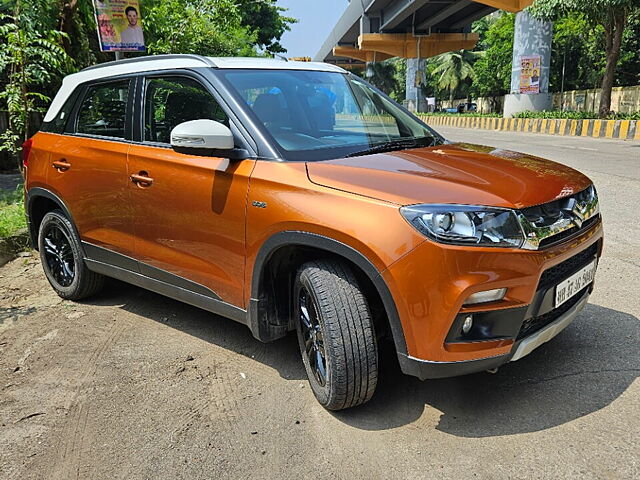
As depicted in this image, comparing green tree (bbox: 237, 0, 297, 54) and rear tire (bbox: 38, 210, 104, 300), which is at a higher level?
green tree (bbox: 237, 0, 297, 54)

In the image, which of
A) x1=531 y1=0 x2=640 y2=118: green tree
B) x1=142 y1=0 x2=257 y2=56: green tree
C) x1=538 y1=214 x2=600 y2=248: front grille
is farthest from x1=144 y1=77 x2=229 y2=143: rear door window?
x1=531 y1=0 x2=640 y2=118: green tree

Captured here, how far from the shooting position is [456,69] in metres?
68.4

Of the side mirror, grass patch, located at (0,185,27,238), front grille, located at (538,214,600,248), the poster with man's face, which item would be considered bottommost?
grass patch, located at (0,185,27,238)

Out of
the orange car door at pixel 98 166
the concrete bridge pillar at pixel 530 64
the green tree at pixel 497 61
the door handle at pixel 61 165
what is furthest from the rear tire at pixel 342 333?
the green tree at pixel 497 61

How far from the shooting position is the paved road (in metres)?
2.48

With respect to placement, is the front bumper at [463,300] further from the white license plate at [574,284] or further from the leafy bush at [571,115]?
the leafy bush at [571,115]

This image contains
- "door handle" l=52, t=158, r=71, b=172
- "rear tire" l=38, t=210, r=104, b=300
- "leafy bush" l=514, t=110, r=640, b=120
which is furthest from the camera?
"leafy bush" l=514, t=110, r=640, b=120

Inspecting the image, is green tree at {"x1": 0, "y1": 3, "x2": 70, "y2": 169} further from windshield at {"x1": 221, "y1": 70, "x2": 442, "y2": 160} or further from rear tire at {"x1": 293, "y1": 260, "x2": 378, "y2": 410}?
rear tire at {"x1": 293, "y1": 260, "x2": 378, "y2": 410}

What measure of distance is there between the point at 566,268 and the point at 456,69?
231ft

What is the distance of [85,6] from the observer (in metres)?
9.68

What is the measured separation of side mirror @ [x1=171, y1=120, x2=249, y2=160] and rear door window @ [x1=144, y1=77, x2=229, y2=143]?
28 cm

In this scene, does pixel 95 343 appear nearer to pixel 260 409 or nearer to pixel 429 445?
pixel 260 409

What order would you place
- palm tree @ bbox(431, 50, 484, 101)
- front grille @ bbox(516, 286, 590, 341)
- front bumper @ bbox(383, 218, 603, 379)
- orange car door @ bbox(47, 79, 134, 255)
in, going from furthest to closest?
palm tree @ bbox(431, 50, 484, 101)
orange car door @ bbox(47, 79, 134, 255)
front grille @ bbox(516, 286, 590, 341)
front bumper @ bbox(383, 218, 603, 379)

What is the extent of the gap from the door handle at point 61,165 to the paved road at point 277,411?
116 cm
